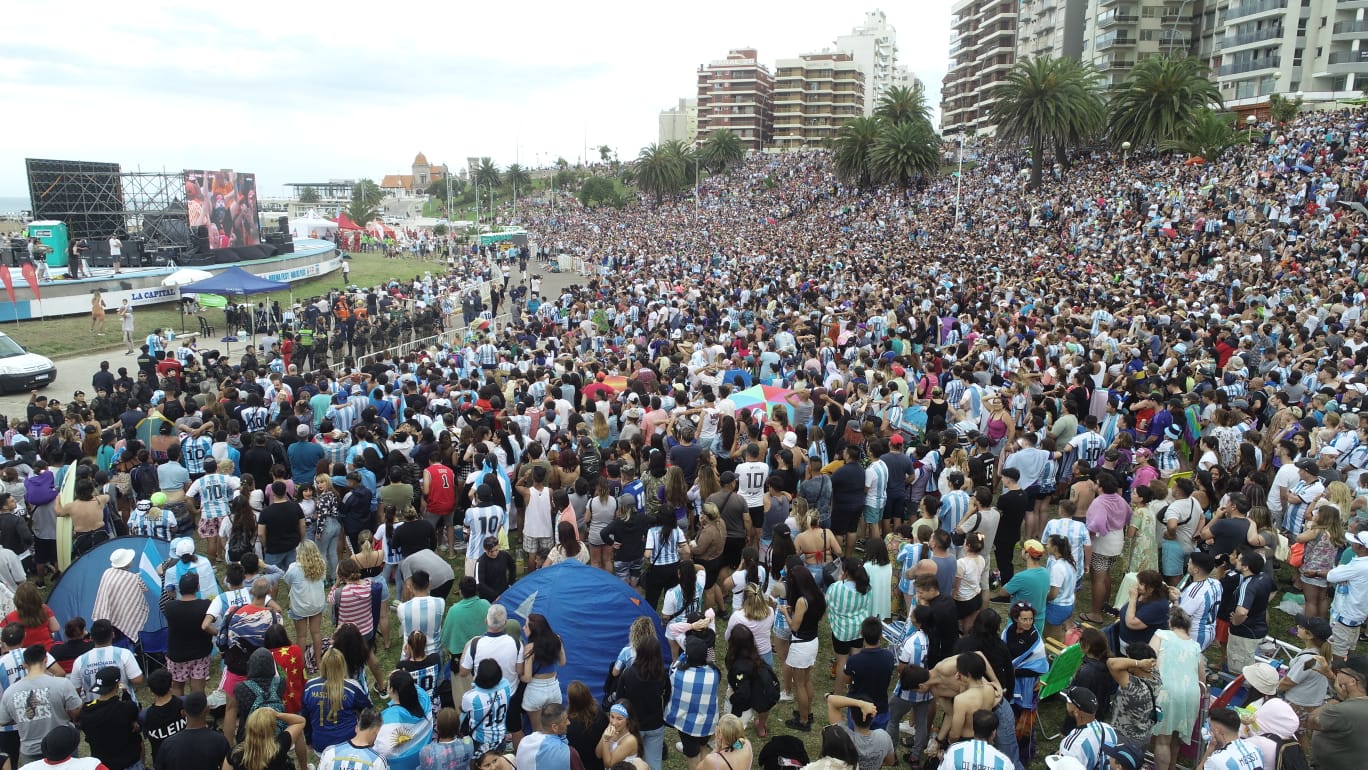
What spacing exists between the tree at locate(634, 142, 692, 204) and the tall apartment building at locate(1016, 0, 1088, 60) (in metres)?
30.8

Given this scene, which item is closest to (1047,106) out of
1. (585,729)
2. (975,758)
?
(975,758)

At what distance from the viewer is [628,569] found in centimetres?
791

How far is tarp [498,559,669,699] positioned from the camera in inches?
257

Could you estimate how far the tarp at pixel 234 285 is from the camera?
22.0 metres

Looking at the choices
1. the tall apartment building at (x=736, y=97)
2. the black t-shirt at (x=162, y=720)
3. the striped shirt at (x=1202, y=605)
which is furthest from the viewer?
the tall apartment building at (x=736, y=97)

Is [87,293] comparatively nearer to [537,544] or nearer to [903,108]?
[537,544]

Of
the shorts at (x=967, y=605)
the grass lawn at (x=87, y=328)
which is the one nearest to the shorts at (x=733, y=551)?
the shorts at (x=967, y=605)

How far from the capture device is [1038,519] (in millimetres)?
9258

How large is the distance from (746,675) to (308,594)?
12.6 ft

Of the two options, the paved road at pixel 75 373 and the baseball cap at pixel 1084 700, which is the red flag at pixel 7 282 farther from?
the baseball cap at pixel 1084 700

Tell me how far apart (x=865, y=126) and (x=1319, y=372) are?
145 ft

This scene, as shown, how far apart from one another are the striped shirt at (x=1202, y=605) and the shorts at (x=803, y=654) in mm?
2640

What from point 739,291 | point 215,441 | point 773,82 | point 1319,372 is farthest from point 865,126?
point 773,82

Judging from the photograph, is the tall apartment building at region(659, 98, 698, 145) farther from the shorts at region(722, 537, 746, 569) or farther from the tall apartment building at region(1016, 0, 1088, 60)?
the shorts at region(722, 537, 746, 569)
